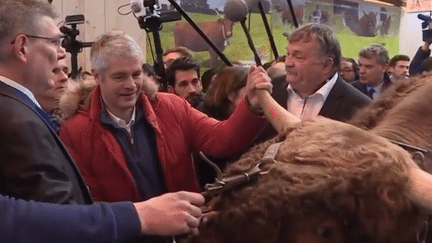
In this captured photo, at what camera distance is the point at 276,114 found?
185cm

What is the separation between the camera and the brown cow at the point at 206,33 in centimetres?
596

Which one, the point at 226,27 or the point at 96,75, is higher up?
the point at 96,75

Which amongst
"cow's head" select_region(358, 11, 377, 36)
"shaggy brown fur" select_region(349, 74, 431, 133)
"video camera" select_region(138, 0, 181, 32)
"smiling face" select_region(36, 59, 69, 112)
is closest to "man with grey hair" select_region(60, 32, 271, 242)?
"smiling face" select_region(36, 59, 69, 112)

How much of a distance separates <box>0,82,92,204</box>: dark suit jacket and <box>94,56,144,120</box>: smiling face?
725 millimetres

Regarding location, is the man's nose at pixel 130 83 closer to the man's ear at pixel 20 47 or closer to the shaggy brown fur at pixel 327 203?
the man's ear at pixel 20 47

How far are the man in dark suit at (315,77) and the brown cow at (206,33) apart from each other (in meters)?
3.04

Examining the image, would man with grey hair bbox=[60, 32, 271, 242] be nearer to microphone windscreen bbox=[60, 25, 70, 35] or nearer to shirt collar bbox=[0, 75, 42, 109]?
shirt collar bbox=[0, 75, 42, 109]

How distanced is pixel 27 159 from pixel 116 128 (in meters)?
0.79

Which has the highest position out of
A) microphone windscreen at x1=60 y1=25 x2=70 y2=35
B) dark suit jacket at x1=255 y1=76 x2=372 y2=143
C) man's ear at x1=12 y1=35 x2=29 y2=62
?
man's ear at x1=12 y1=35 x2=29 y2=62

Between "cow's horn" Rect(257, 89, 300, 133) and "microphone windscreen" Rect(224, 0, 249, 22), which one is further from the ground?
"microphone windscreen" Rect(224, 0, 249, 22)

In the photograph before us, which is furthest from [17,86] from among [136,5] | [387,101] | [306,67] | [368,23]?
[368,23]

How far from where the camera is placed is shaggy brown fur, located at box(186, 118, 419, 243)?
49.6 inches

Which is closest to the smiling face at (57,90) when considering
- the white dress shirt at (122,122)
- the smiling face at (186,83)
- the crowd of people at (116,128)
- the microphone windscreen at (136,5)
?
the crowd of people at (116,128)

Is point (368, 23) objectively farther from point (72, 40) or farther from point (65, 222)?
point (65, 222)
